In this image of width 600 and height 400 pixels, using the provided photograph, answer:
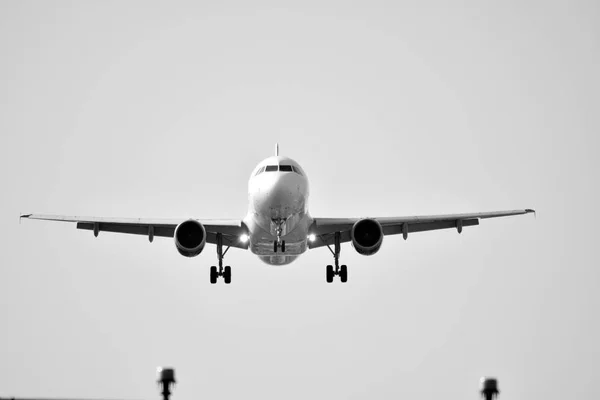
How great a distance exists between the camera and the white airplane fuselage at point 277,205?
4575cm

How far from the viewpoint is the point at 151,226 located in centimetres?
5150

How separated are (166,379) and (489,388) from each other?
7.51 metres

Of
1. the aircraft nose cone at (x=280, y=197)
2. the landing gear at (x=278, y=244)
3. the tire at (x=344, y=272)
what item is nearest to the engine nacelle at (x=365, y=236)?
the landing gear at (x=278, y=244)

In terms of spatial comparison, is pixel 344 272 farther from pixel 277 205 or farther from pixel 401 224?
pixel 277 205

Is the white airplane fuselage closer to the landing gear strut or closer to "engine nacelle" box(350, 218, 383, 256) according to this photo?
the landing gear strut

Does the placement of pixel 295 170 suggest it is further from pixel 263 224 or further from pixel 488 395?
pixel 488 395

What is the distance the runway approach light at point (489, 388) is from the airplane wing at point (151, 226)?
23.0 meters

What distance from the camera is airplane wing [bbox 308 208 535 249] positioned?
50.5 meters

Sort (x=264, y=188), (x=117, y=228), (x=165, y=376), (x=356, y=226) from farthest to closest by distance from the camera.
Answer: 1. (x=117, y=228)
2. (x=356, y=226)
3. (x=264, y=188)
4. (x=165, y=376)

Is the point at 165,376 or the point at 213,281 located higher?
the point at 213,281

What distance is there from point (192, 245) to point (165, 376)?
21183 mm

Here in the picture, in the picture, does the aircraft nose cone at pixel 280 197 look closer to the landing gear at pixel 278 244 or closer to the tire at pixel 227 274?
the landing gear at pixel 278 244

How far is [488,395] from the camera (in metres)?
27.2

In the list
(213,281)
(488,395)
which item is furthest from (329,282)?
(488,395)
